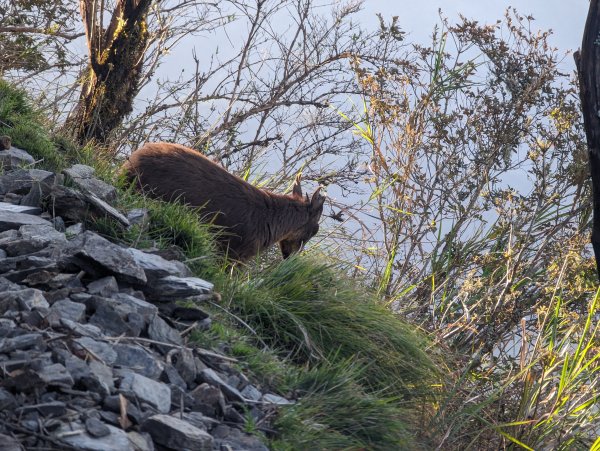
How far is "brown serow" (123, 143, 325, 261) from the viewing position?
23.1 feet

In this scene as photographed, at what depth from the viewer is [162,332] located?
4480mm

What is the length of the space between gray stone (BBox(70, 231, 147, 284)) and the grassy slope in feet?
1.48

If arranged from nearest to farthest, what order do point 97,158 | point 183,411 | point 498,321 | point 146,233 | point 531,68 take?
point 183,411, point 146,233, point 97,158, point 498,321, point 531,68

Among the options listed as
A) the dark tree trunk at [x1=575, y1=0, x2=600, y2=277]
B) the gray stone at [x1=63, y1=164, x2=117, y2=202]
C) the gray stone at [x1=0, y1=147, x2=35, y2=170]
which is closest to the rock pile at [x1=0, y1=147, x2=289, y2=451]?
the gray stone at [x1=63, y1=164, x2=117, y2=202]

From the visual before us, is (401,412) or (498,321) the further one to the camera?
(498,321)

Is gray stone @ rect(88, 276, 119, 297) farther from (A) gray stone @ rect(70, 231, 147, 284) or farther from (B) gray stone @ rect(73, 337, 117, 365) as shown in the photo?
(B) gray stone @ rect(73, 337, 117, 365)

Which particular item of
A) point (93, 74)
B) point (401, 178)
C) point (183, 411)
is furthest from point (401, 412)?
point (93, 74)

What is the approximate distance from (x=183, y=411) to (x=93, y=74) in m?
5.44

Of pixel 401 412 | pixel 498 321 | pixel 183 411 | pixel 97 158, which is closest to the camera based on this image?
pixel 183 411

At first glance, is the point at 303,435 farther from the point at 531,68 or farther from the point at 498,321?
the point at 531,68

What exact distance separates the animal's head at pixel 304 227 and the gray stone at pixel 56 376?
4555 mm

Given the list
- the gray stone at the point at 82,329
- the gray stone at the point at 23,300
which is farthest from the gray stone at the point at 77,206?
the gray stone at the point at 82,329

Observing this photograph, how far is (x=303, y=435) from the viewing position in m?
4.23

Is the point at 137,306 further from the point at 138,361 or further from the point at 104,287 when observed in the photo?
the point at 138,361
